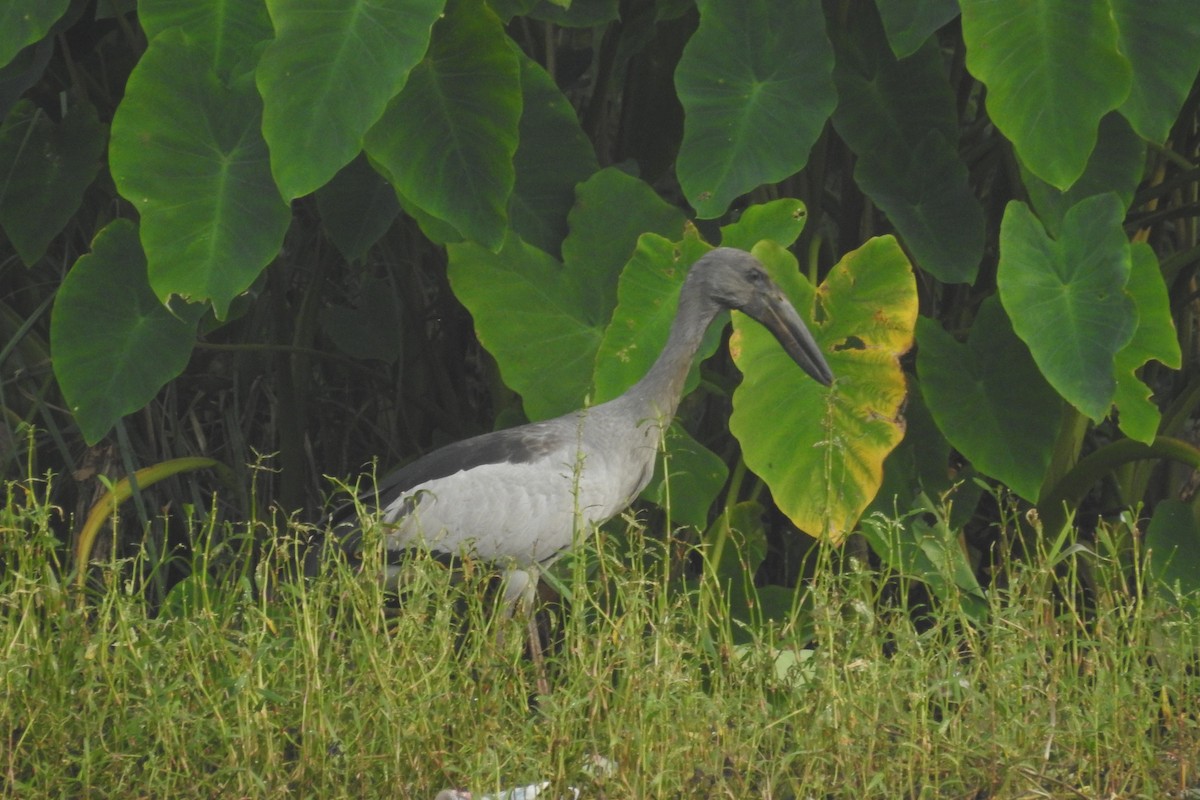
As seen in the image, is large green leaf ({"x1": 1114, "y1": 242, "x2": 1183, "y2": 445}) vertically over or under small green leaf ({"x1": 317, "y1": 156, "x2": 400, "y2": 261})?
under

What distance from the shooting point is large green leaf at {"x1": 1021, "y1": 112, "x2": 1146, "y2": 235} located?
3.73 meters

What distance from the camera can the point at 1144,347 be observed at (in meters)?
3.52

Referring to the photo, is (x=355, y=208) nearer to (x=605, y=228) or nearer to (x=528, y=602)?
(x=605, y=228)

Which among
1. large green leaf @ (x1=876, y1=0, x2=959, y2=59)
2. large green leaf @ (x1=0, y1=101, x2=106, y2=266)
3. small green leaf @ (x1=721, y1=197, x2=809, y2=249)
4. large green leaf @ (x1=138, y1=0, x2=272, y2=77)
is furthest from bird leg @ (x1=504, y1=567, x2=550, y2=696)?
large green leaf @ (x1=0, y1=101, x2=106, y2=266)

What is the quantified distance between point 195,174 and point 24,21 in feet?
1.60

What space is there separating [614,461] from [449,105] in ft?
2.72

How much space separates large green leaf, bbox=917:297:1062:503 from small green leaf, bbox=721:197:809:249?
1.17 ft

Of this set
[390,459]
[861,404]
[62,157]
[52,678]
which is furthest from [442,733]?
[390,459]

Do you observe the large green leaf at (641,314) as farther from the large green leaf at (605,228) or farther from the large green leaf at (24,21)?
the large green leaf at (24,21)

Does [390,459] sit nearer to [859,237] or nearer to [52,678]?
[859,237]

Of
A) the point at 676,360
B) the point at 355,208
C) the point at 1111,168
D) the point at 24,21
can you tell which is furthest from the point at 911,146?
the point at 24,21

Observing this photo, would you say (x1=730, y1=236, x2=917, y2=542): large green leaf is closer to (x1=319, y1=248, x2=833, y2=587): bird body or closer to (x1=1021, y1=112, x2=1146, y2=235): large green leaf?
(x1=319, y1=248, x2=833, y2=587): bird body

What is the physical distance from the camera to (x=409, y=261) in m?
4.66

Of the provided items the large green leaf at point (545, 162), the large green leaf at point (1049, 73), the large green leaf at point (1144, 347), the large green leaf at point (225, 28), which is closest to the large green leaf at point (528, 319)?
the large green leaf at point (545, 162)
